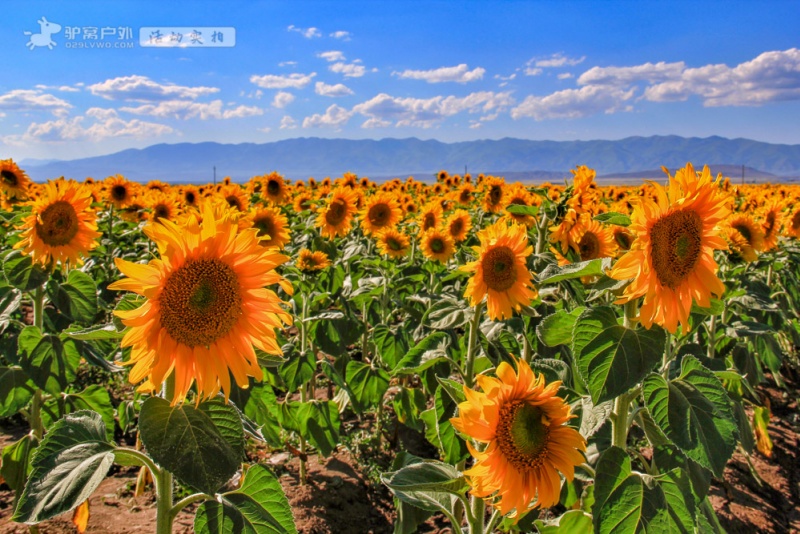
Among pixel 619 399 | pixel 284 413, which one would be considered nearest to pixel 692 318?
pixel 619 399

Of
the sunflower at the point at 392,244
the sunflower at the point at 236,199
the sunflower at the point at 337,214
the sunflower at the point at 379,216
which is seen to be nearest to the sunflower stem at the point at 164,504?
the sunflower at the point at 392,244

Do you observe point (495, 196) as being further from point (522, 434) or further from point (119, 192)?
point (522, 434)

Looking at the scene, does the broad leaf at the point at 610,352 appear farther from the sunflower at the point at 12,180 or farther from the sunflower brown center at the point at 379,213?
the sunflower at the point at 12,180

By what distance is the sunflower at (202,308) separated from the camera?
1.57 metres

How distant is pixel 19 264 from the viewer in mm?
3141

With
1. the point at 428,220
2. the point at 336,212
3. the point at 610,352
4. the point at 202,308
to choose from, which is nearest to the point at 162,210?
the point at 336,212

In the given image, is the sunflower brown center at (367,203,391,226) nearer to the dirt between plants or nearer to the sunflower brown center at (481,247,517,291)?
the dirt between plants

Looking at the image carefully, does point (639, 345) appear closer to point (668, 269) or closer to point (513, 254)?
point (668, 269)

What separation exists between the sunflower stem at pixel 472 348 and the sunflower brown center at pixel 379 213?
3.56m

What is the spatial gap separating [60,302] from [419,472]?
233 cm

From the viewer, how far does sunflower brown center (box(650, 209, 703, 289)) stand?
180 centimetres

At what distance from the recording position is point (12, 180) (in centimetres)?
682

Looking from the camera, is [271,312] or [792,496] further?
[792,496]

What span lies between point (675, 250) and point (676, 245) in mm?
20
